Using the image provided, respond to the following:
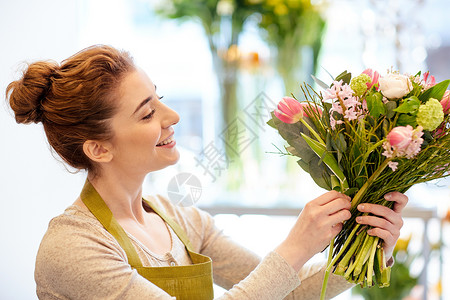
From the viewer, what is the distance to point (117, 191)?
142cm

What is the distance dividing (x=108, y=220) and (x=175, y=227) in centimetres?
26

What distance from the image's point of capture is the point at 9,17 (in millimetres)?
1792

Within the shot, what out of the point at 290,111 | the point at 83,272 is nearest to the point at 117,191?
the point at 83,272

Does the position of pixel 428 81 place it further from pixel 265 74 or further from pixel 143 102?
pixel 265 74

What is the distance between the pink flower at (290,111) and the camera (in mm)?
1162

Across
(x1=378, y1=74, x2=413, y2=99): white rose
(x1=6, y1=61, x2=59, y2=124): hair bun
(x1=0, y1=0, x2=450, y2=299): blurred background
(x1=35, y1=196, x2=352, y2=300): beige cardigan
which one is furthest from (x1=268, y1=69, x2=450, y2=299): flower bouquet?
(x1=0, y1=0, x2=450, y2=299): blurred background

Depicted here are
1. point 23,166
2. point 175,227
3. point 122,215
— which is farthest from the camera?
point 23,166

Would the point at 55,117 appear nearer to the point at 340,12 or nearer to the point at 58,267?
the point at 58,267

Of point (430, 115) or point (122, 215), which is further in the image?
point (122, 215)

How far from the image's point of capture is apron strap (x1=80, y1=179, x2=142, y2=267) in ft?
4.32

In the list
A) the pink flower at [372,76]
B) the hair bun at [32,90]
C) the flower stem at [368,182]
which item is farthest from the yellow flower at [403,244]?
the hair bun at [32,90]

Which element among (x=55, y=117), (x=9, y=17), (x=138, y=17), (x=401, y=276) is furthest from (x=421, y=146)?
(x=138, y=17)

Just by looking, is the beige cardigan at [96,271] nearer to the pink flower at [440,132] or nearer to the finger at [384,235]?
the finger at [384,235]

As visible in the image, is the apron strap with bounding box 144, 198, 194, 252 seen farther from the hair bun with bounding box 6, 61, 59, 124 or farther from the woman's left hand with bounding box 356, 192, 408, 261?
the woman's left hand with bounding box 356, 192, 408, 261
